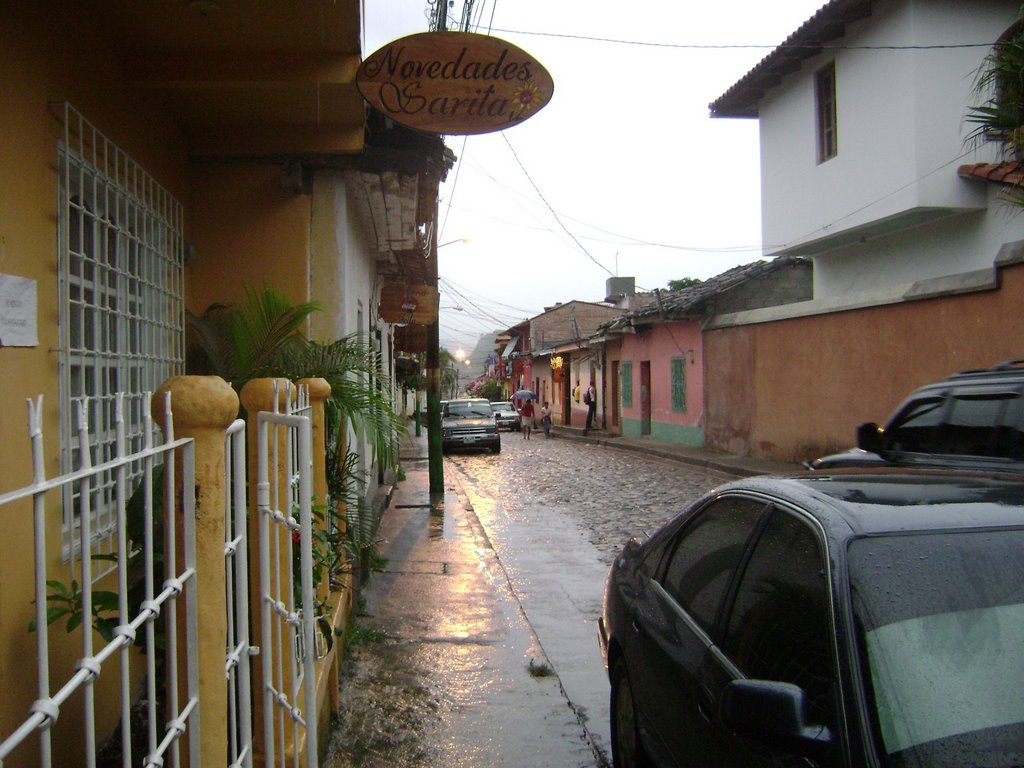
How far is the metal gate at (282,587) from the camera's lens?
9.71ft

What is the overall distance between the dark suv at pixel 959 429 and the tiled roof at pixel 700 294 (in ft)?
53.8

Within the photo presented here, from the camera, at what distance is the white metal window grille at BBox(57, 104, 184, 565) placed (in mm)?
3934

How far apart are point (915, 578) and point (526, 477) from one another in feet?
50.8

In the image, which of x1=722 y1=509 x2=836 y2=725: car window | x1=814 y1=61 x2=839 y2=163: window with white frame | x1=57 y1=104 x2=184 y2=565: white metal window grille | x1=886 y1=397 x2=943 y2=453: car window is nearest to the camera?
x1=722 y1=509 x2=836 y2=725: car window

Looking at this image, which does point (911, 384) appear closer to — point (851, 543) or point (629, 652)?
point (629, 652)

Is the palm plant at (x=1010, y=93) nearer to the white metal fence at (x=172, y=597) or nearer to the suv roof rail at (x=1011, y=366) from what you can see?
the suv roof rail at (x=1011, y=366)

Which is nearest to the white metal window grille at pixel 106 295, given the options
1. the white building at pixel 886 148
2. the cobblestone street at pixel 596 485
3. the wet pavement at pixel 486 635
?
the wet pavement at pixel 486 635

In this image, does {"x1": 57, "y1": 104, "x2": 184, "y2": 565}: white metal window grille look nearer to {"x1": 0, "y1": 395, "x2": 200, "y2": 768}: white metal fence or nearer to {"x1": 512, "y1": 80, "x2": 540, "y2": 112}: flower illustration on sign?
{"x1": 0, "y1": 395, "x2": 200, "y2": 768}: white metal fence

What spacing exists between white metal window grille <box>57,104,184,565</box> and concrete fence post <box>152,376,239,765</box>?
1357 mm

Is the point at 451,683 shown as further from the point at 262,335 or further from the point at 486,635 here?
the point at 262,335

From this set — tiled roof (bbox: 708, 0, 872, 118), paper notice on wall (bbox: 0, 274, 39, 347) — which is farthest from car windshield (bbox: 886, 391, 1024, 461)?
tiled roof (bbox: 708, 0, 872, 118)

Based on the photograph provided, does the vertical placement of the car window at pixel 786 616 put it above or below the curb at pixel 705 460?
above

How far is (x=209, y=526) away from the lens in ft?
7.31

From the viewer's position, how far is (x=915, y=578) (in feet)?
7.71
